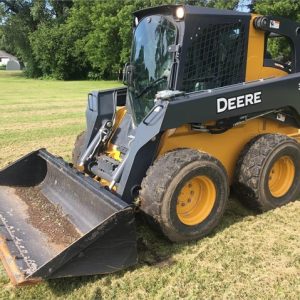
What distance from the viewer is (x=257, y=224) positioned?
4223 mm

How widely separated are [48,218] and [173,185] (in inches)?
48.6

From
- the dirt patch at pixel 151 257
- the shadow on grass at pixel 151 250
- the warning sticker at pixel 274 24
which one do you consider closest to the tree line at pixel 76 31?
the warning sticker at pixel 274 24

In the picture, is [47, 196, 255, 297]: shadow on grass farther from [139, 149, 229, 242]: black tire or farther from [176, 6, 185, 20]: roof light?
[176, 6, 185, 20]: roof light

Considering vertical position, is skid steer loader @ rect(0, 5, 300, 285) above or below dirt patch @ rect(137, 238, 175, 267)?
above

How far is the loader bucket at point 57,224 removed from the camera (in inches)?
120

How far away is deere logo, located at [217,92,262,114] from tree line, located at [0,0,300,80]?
690 inches

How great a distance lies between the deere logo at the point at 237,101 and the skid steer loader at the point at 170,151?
1cm

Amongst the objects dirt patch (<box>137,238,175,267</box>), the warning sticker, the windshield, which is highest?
the warning sticker

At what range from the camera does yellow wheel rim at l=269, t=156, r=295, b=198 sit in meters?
4.55

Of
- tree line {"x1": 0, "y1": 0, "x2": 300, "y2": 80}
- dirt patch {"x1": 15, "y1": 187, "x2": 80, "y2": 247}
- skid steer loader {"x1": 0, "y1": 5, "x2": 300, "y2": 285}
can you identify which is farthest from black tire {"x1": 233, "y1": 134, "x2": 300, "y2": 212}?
tree line {"x1": 0, "y1": 0, "x2": 300, "y2": 80}

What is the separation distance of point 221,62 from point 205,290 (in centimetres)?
216

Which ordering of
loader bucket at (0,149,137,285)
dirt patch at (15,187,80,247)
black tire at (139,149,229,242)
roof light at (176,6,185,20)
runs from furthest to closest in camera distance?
1. roof light at (176,6,185,20)
2. dirt patch at (15,187,80,247)
3. black tire at (139,149,229,242)
4. loader bucket at (0,149,137,285)

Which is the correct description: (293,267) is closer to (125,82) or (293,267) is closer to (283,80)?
(283,80)

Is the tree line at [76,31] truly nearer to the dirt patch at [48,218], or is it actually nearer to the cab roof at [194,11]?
the cab roof at [194,11]
